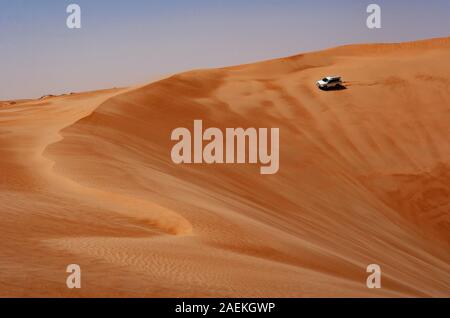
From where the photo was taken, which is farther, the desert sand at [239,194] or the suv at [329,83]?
the suv at [329,83]

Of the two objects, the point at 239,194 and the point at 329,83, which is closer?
the point at 239,194

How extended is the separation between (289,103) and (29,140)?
1243cm

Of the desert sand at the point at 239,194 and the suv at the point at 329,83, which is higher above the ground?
the suv at the point at 329,83

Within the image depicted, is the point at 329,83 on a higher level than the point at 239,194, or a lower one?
higher

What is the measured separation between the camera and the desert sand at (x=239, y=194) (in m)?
4.80

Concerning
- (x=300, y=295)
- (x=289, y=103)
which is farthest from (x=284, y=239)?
(x=289, y=103)

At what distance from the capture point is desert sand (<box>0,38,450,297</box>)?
4801mm

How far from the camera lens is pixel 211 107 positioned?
20.3 metres

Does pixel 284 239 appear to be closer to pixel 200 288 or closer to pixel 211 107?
pixel 200 288

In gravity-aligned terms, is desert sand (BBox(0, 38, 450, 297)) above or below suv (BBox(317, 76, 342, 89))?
below

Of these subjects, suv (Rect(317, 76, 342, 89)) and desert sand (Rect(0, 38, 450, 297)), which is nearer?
desert sand (Rect(0, 38, 450, 297))

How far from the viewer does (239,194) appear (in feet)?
36.1
